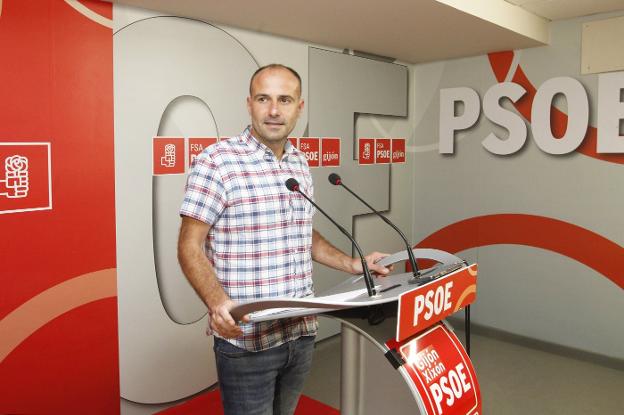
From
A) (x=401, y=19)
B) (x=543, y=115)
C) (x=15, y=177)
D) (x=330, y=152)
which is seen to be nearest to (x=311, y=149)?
(x=330, y=152)

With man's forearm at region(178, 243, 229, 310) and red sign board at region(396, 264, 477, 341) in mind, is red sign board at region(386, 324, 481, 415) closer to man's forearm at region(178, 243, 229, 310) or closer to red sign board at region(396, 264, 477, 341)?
red sign board at region(396, 264, 477, 341)

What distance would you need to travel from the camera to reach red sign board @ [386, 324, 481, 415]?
159 centimetres

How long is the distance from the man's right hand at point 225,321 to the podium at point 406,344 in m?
0.03

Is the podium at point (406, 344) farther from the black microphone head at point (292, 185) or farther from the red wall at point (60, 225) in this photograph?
the red wall at point (60, 225)

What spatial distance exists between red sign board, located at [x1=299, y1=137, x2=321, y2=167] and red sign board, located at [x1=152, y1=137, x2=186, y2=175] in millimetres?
961

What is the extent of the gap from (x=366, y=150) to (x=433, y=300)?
279 centimetres

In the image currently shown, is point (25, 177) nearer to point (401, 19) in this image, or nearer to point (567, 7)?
point (401, 19)

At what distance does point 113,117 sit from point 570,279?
3288mm

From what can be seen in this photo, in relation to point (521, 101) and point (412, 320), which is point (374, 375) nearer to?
point (412, 320)

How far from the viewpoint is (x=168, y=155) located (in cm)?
290

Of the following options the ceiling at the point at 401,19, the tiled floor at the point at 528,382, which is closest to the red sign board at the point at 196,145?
the ceiling at the point at 401,19

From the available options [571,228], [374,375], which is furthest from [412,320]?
[571,228]

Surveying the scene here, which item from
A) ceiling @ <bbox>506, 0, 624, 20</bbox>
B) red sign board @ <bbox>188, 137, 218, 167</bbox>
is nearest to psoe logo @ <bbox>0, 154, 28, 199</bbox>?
red sign board @ <bbox>188, 137, 218, 167</bbox>

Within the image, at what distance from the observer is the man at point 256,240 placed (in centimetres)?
161
